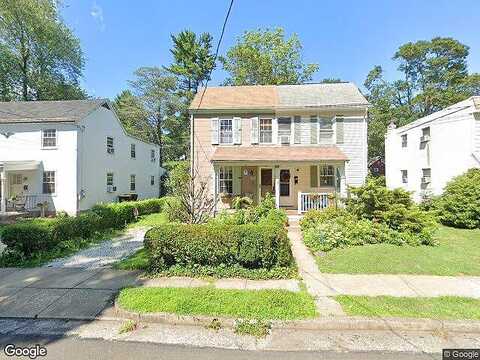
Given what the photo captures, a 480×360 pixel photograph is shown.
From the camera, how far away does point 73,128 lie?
16188 mm

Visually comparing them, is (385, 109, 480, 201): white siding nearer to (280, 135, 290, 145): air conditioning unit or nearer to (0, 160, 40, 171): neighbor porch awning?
(280, 135, 290, 145): air conditioning unit

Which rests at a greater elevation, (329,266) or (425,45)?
(425,45)

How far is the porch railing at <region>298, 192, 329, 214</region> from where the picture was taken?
1213cm

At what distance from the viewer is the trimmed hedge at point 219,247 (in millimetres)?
6078

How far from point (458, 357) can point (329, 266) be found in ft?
10.9

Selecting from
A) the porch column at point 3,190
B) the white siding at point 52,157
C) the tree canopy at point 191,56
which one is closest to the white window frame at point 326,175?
the white siding at point 52,157

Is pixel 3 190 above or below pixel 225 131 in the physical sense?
below

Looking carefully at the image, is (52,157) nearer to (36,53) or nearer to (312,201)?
(312,201)

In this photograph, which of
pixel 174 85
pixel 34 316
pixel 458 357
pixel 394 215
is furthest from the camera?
pixel 174 85

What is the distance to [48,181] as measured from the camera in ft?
53.7

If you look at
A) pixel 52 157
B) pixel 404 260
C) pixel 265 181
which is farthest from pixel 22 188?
pixel 404 260

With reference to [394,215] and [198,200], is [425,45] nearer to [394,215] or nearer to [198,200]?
[394,215]

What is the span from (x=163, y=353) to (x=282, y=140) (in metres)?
12.4

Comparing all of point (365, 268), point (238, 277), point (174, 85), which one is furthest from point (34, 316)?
point (174, 85)
